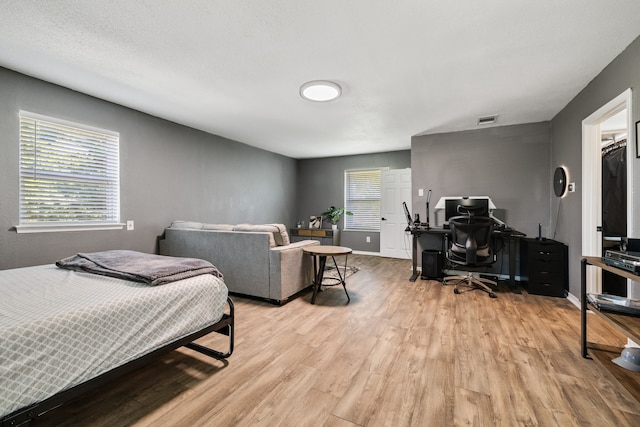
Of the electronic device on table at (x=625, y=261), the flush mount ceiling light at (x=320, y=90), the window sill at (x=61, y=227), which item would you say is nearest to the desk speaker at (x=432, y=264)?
the electronic device on table at (x=625, y=261)

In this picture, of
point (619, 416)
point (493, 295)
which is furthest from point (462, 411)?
point (493, 295)

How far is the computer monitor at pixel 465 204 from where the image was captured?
3.82 meters

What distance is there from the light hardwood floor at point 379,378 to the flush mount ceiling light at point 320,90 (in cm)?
237

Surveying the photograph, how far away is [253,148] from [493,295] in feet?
15.9

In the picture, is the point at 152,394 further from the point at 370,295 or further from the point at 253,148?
the point at 253,148

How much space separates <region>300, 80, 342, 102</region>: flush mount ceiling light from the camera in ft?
9.07

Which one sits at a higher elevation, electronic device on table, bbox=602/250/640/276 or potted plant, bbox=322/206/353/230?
potted plant, bbox=322/206/353/230

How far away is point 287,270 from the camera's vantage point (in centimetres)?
304

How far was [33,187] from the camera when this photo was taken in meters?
2.70

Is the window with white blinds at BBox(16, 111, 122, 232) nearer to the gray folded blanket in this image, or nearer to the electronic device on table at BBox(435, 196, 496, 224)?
the gray folded blanket

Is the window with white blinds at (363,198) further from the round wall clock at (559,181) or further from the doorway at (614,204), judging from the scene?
the doorway at (614,204)

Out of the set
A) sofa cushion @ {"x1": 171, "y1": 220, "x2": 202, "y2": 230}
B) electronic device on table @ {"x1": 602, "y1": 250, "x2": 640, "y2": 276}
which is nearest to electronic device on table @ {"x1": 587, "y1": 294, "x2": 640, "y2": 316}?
electronic device on table @ {"x1": 602, "y1": 250, "x2": 640, "y2": 276}

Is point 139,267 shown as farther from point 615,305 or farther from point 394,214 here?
point 394,214

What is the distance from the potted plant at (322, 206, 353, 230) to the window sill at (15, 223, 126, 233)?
4171 mm
